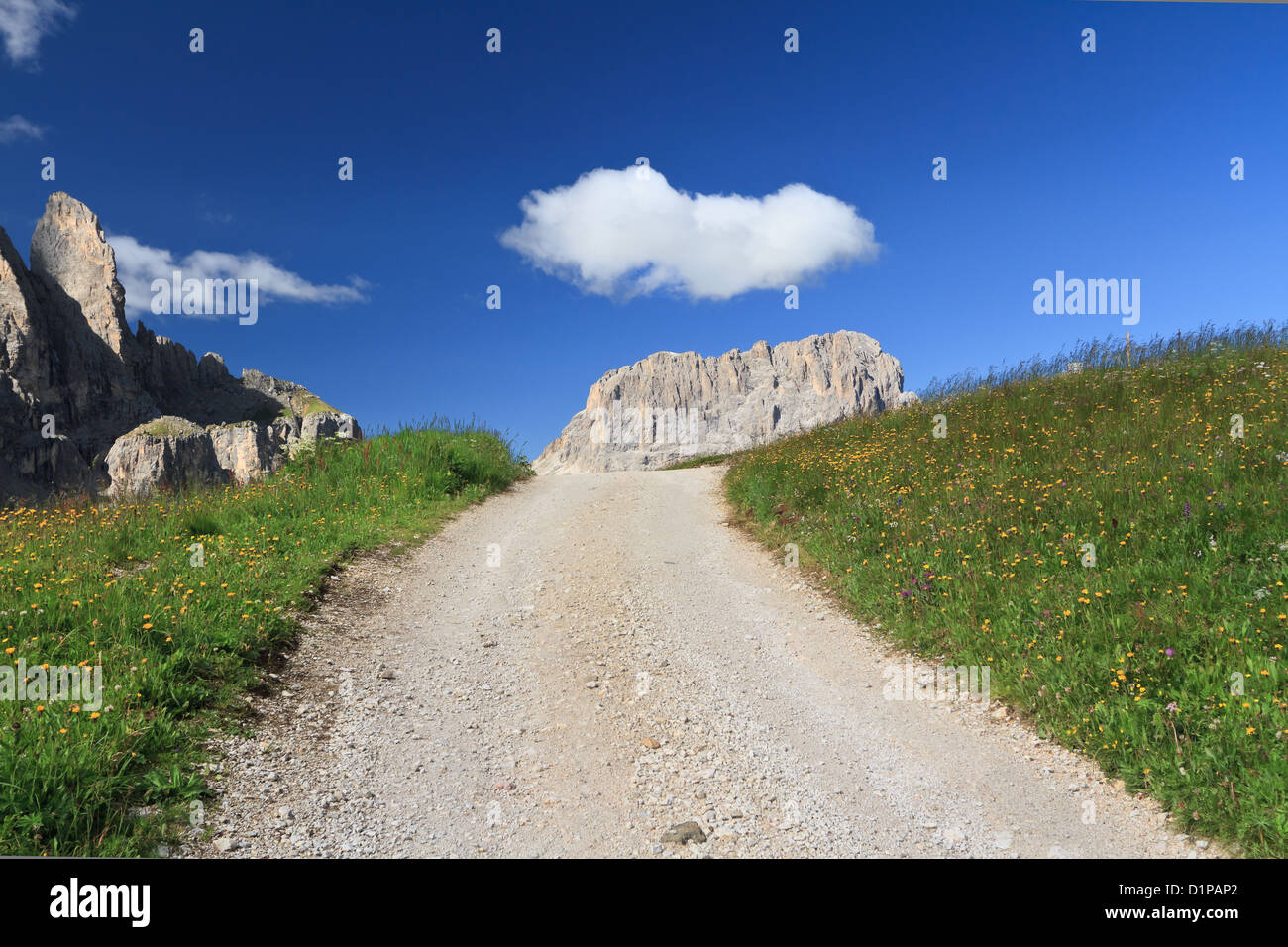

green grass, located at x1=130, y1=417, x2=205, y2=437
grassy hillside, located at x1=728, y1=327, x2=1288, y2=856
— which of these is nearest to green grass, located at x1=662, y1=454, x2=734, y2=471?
grassy hillside, located at x1=728, y1=327, x2=1288, y2=856

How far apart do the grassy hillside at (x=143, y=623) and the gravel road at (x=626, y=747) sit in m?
0.44

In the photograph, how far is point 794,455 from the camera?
1570cm

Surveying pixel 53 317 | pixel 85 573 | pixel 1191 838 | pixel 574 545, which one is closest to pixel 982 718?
pixel 1191 838

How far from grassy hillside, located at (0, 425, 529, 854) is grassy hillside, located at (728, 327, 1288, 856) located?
274 inches

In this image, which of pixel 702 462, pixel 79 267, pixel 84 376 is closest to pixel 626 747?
pixel 702 462

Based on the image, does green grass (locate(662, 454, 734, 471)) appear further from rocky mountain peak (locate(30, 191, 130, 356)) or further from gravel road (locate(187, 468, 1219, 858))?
rocky mountain peak (locate(30, 191, 130, 356))

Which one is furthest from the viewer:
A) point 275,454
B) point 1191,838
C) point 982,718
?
point 275,454

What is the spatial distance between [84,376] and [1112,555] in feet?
612

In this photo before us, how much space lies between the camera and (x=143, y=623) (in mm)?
6195

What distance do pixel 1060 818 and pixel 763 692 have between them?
107 inches

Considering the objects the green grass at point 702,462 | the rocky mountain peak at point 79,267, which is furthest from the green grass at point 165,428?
the rocky mountain peak at point 79,267

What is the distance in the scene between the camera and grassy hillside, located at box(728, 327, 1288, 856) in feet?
15.6
